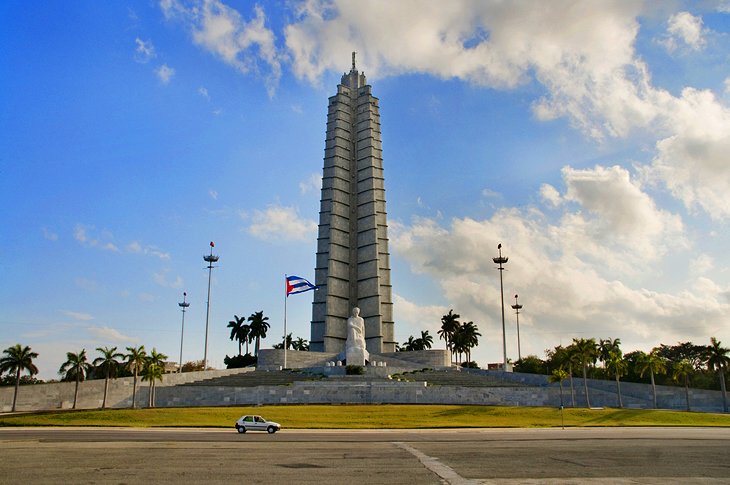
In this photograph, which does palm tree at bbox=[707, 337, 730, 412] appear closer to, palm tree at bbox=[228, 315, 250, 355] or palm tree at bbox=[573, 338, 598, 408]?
palm tree at bbox=[573, 338, 598, 408]

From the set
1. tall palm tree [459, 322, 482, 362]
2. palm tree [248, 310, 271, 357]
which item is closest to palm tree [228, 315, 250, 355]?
palm tree [248, 310, 271, 357]

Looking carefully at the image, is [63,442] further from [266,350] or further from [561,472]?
[266,350]

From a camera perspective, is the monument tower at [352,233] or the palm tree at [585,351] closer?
the palm tree at [585,351]

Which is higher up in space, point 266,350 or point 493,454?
point 266,350

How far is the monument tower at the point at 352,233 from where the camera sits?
7662 cm

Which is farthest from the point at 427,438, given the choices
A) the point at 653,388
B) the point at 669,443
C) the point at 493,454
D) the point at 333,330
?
the point at 333,330

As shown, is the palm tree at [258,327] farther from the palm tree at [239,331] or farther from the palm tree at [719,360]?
the palm tree at [719,360]

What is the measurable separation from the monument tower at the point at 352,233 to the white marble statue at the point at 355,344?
8474 millimetres

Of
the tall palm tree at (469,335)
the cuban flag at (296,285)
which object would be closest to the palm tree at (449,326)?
the tall palm tree at (469,335)

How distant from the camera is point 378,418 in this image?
35.3m

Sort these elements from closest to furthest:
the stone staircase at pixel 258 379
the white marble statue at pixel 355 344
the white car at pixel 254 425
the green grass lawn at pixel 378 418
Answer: the white car at pixel 254 425 → the green grass lawn at pixel 378 418 → the stone staircase at pixel 258 379 → the white marble statue at pixel 355 344

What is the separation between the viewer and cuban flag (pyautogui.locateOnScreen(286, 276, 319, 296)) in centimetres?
6047

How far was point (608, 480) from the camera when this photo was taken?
574 inches

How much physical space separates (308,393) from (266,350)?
1962 cm
